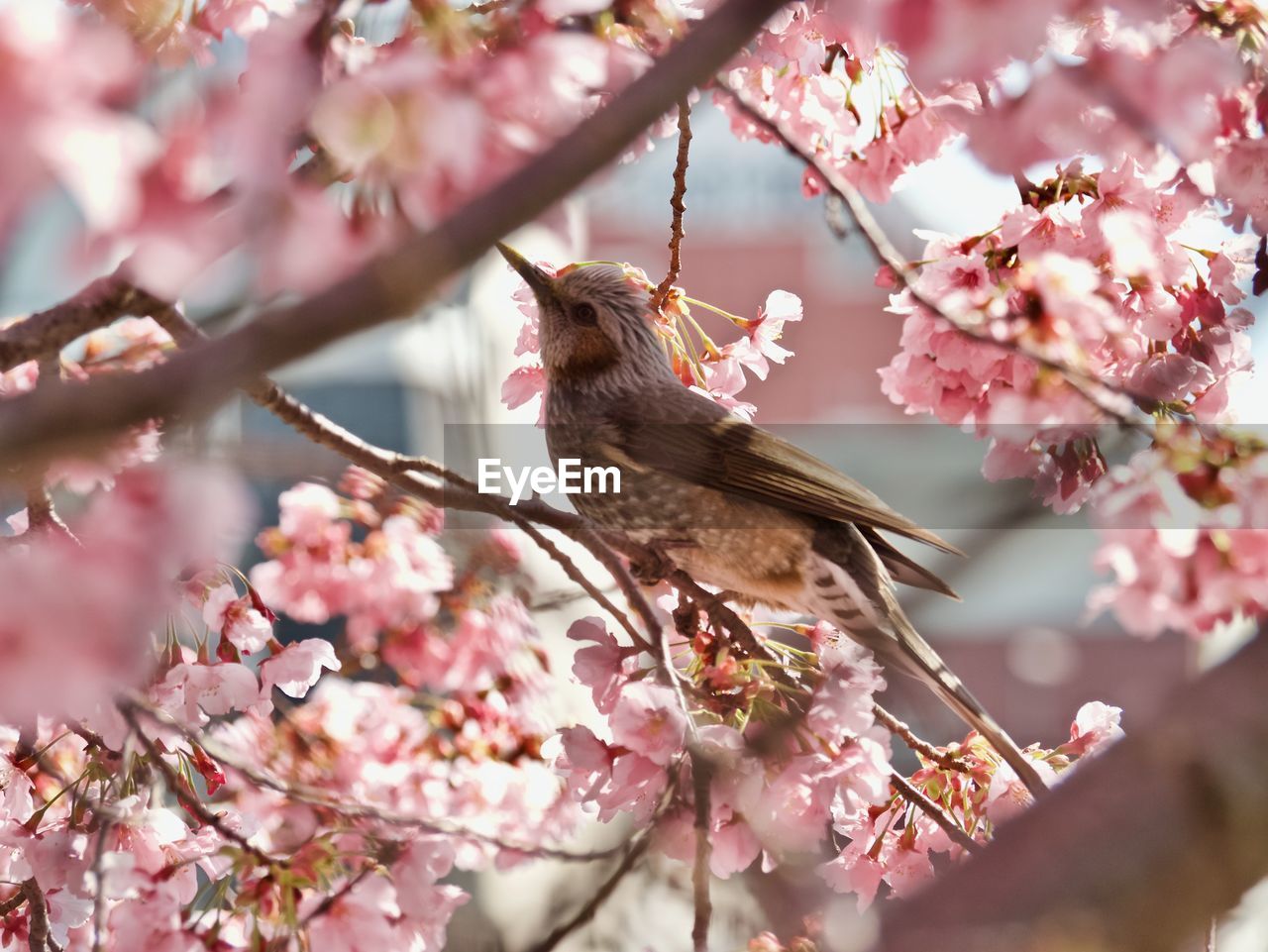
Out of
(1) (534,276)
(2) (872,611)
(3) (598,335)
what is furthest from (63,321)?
(2) (872,611)

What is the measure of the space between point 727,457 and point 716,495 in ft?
0.26

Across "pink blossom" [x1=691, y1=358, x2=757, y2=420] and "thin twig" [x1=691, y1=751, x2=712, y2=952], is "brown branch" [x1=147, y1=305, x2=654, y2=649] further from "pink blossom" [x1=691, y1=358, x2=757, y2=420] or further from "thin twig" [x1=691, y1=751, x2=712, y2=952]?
"pink blossom" [x1=691, y1=358, x2=757, y2=420]

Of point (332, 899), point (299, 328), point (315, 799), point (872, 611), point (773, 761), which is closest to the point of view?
point (299, 328)

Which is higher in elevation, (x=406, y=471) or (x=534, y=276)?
(x=534, y=276)

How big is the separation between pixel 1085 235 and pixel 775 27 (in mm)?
553

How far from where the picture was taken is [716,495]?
214 cm

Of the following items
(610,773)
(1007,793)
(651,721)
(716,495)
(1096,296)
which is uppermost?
(1096,296)

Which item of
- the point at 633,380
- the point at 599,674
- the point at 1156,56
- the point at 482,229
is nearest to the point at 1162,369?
the point at 1156,56

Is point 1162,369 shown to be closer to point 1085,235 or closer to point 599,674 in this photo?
point 1085,235

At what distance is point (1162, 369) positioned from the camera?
153cm

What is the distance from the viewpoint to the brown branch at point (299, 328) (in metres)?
0.56

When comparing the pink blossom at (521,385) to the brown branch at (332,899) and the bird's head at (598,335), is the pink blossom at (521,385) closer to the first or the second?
the bird's head at (598,335)

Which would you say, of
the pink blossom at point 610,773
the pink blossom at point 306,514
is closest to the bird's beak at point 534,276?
the pink blossom at point 306,514

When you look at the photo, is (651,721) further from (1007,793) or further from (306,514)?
(306,514)
